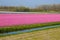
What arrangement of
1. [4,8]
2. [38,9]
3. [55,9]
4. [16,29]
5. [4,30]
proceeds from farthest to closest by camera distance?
[55,9]
[38,9]
[4,8]
[16,29]
[4,30]

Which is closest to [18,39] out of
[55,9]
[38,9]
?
[38,9]

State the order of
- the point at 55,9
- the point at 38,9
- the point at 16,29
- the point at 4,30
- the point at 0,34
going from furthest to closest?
the point at 55,9 < the point at 38,9 < the point at 16,29 < the point at 4,30 < the point at 0,34

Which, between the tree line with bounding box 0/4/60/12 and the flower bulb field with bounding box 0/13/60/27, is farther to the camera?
the tree line with bounding box 0/4/60/12

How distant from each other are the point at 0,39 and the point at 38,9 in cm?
1003

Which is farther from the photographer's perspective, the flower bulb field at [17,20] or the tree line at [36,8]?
the tree line at [36,8]

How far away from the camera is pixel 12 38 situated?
4625mm

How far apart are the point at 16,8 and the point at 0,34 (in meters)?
7.96

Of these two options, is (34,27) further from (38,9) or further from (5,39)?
(38,9)

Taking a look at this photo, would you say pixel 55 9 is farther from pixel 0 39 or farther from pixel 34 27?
pixel 0 39

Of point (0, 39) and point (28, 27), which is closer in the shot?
point (0, 39)

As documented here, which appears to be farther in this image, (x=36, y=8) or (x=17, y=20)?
(x=36, y=8)

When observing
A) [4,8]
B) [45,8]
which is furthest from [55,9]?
[4,8]

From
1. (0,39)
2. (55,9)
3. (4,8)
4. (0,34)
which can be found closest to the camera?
(0,39)

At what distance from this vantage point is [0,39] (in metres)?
4.45
